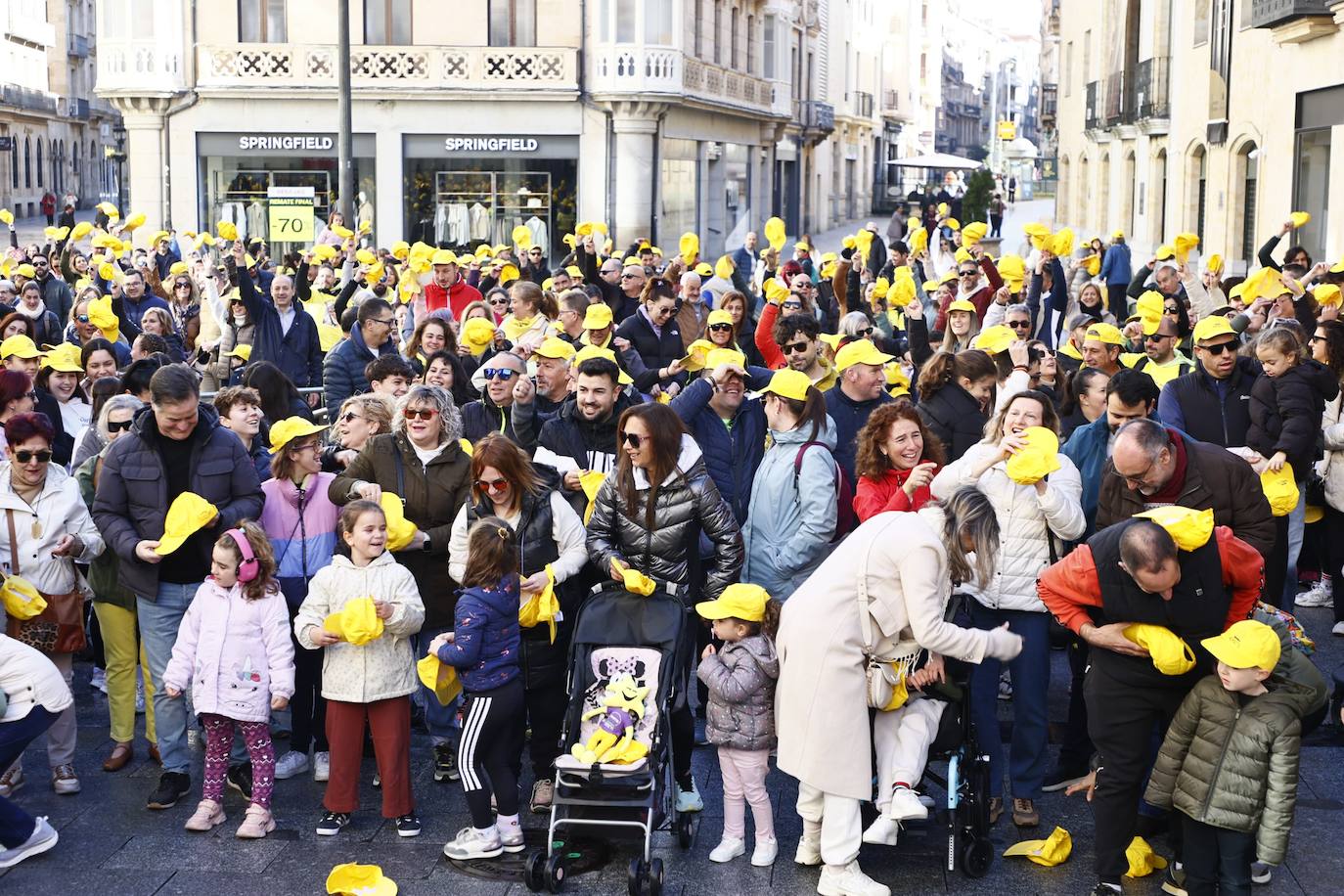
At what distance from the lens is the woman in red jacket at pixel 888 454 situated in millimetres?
7266

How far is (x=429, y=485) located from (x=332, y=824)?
5.16ft

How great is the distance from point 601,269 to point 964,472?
11144 millimetres

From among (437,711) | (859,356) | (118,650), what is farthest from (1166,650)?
(118,650)

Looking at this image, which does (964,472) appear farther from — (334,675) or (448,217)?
(448,217)

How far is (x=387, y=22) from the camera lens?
35406 millimetres

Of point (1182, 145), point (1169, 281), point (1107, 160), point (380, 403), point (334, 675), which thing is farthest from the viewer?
point (1107, 160)

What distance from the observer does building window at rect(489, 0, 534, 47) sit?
117 ft

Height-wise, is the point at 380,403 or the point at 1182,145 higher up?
the point at 1182,145

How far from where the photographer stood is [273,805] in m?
7.45

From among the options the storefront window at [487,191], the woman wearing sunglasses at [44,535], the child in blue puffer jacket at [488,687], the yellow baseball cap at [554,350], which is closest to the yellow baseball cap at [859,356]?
the yellow baseball cap at [554,350]

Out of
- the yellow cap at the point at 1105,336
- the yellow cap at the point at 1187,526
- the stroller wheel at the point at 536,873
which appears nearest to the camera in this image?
the yellow cap at the point at 1187,526

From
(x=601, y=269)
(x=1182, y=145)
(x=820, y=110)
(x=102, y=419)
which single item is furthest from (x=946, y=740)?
(x=820, y=110)

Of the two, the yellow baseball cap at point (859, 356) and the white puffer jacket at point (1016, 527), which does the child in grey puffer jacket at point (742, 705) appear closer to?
the white puffer jacket at point (1016, 527)

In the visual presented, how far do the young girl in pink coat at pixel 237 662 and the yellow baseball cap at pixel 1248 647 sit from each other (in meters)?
3.70
